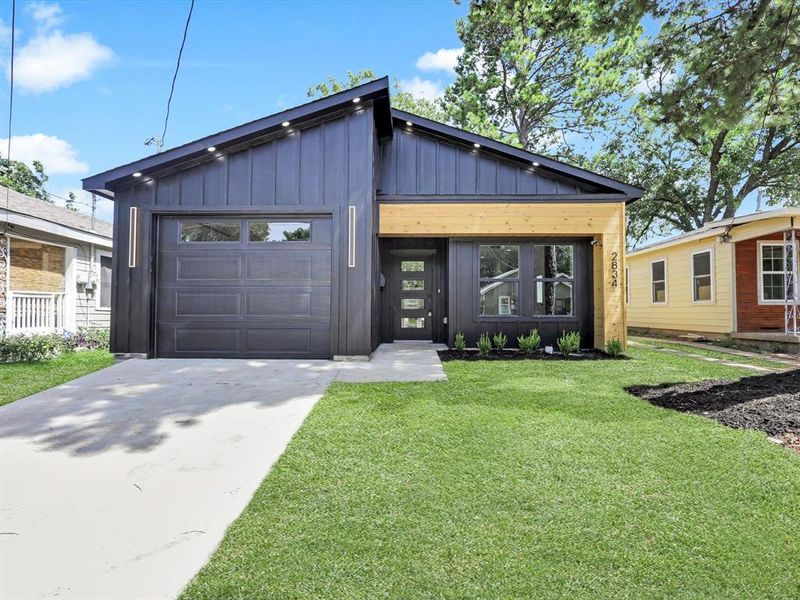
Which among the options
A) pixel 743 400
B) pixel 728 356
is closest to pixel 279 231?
pixel 743 400

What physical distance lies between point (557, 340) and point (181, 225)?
7.00 meters

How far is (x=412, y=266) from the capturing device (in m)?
9.68

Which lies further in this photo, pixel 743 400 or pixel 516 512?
pixel 743 400

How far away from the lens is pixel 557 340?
8242mm

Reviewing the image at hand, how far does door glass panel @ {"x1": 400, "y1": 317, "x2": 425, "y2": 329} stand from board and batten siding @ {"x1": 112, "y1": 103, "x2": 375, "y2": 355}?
2822 mm

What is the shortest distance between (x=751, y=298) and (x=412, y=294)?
766 centimetres

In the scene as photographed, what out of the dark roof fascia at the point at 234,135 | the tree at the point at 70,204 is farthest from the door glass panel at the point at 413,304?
the tree at the point at 70,204

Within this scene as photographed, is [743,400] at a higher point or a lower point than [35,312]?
lower

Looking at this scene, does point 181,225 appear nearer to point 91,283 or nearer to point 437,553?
point 91,283

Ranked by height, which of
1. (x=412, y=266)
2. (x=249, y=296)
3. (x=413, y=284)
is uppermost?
(x=412, y=266)

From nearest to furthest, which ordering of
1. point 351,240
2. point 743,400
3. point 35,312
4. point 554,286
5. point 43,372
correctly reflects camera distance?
point 743,400, point 43,372, point 351,240, point 554,286, point 35,312

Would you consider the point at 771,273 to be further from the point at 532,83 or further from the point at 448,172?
the point at 532,83

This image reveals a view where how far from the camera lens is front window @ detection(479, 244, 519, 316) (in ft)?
27.6

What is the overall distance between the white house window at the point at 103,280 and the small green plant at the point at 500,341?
9.17m
